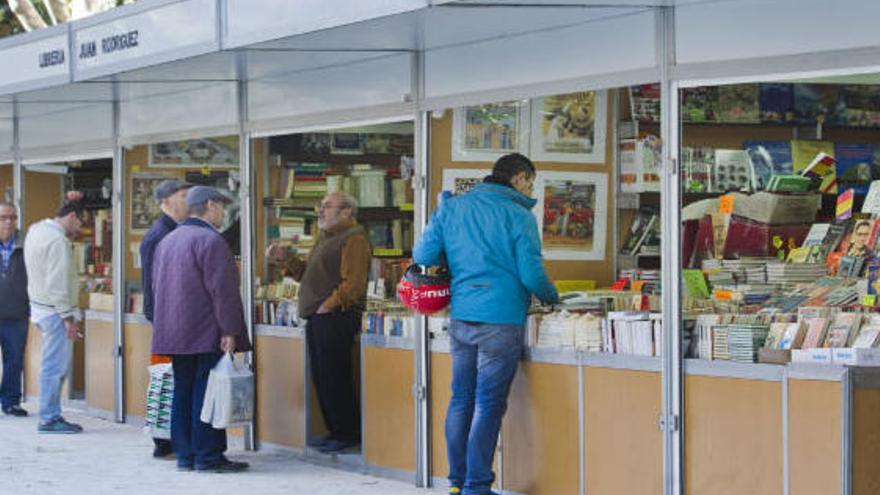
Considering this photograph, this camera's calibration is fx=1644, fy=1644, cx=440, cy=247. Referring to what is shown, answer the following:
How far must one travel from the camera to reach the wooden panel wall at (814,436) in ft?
22.1

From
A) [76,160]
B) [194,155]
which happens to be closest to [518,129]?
[194,155]

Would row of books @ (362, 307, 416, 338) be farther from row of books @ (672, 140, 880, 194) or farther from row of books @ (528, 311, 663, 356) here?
row of books @ (672, 140, 880, 194)

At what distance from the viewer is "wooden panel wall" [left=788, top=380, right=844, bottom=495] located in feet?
22.1

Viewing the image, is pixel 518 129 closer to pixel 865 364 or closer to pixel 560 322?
pixel 560 322

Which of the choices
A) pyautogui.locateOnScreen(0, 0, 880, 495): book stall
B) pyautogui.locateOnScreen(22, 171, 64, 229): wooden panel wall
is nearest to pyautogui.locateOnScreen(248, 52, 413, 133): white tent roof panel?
pyautogui.locateOnScreen(0, 0, 880, 495): book stall

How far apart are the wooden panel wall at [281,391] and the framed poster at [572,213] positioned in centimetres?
207

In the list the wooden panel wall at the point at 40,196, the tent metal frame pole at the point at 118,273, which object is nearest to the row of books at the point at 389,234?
the tent metal frame pole at the point at 118,273

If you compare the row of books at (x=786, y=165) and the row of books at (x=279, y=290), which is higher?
the row of books at (x=786, y=165)

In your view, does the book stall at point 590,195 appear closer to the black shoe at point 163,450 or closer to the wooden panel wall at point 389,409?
the wooden panel wall at point 389,409

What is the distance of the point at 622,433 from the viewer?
7734 millimetres

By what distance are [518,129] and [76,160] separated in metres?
5.67

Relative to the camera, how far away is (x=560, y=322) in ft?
26.8

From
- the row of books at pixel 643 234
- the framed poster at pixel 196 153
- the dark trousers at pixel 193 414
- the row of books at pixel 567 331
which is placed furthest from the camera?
the framed poster at pixel 196 153

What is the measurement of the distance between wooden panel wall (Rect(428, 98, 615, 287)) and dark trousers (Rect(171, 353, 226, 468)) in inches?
68.3
